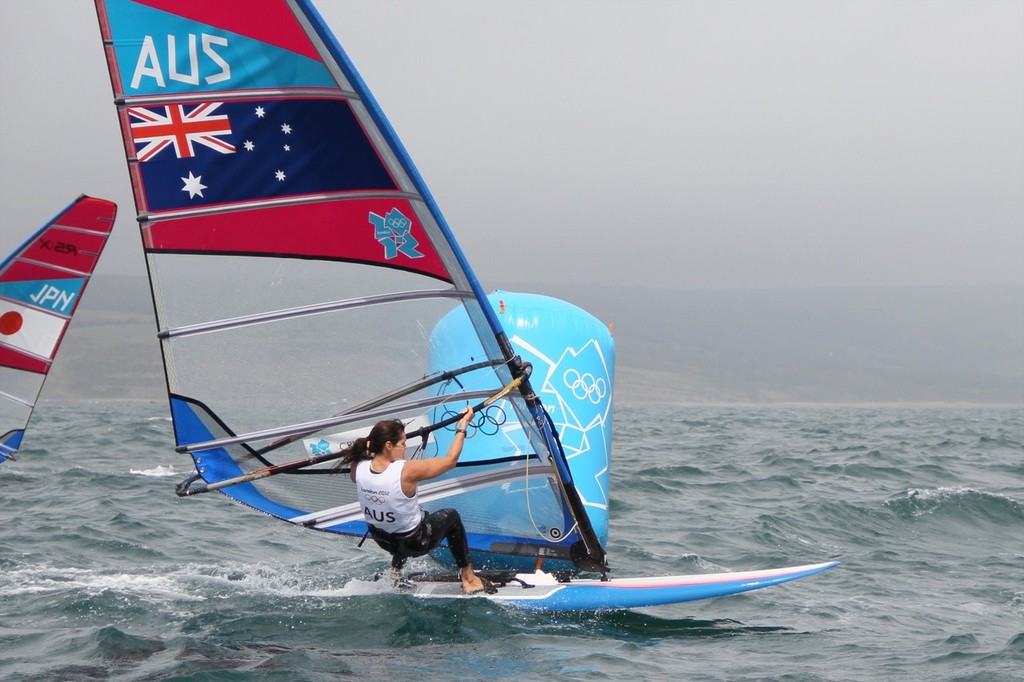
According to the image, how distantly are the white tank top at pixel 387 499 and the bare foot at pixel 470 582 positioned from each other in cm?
64

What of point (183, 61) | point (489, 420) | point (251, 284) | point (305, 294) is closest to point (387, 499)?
point (489, 420)

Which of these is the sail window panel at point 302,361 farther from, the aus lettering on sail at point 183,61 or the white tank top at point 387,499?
the aus lettering on sail at point 183,61

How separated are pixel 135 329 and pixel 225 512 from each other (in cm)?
17505

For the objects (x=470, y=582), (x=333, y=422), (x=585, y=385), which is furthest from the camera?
(x=585, y=385)

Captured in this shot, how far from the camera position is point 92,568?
813cm

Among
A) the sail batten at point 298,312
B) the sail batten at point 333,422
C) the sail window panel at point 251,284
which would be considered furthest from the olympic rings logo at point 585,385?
the sail window panel at point 251,284

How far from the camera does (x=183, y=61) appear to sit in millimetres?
6078

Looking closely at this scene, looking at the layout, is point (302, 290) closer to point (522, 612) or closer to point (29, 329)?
point (522, 612)

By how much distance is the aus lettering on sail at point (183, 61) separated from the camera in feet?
19.7

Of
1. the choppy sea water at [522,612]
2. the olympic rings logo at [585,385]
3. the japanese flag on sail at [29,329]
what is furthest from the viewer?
the japanese flag on sail at [29,329]

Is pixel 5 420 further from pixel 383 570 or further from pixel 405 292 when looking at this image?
pixel 405 292

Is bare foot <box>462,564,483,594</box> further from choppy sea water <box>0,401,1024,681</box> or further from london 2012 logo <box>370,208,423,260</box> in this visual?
london 2012 logo <box>370,208,423,260</box>

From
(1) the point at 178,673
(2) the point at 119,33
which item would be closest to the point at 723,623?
(1) the point at 178,673

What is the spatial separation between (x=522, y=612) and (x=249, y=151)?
3.39 metres
